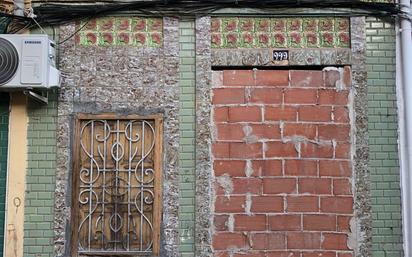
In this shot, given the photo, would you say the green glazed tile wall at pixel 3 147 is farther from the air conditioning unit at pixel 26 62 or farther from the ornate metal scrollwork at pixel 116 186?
the ornate metal scrollwork at pixel 116 186

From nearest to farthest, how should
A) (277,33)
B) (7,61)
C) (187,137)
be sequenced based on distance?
(7,61)
(187,137)
(277,33)

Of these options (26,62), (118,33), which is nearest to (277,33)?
(118,33)

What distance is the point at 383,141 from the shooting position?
6328 mm

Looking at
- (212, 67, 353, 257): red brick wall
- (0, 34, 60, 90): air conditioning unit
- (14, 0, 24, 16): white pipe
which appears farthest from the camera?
(14, 0, 24, 16): white pipe

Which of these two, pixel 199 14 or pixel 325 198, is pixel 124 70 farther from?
pixel 325 198

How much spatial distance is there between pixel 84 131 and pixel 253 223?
206 cm

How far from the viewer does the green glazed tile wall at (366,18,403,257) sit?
620cm

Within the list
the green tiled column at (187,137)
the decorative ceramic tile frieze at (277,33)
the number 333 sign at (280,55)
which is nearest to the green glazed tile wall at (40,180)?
the green tiled column at (187,137)

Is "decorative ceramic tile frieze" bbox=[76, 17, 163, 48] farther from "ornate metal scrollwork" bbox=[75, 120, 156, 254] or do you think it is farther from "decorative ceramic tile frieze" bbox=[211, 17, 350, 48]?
"ornate metal scrollwork" bbox=[75, 120, 156, 254]

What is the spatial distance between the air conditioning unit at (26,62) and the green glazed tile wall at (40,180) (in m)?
0.41

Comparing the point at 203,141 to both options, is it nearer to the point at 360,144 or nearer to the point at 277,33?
the point at 277,33

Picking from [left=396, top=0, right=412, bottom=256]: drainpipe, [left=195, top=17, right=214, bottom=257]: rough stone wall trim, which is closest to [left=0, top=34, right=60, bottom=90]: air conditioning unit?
[left=195, top=17, right=214, bottom=257]: rough stone wall trim

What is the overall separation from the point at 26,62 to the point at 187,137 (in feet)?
6.07

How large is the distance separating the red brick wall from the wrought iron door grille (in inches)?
27.1
